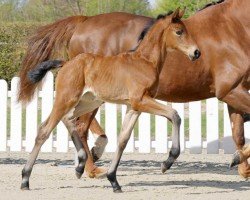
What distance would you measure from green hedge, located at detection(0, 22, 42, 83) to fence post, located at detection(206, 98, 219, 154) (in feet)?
30.9

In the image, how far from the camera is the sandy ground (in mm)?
7926

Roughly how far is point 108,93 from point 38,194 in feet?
4.10

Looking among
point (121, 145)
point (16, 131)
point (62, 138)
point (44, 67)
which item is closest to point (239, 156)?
point (121, 145)

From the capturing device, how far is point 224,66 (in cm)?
932

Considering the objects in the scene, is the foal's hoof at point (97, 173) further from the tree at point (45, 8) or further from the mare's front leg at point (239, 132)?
the tree at point (45, 8)

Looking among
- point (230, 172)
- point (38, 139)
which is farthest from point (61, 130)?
point (38, 139)

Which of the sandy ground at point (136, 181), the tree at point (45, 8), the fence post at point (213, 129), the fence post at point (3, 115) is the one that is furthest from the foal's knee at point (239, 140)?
the tree at point (45, 8)

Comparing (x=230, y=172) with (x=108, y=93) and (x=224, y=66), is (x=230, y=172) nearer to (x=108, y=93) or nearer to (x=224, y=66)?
(x=224, y=66)

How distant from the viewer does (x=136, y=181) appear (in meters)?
9.27

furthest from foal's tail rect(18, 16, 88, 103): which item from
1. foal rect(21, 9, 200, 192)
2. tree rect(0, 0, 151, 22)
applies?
tree rect(0, 0, 151, 22)

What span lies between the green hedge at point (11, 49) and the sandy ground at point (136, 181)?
9489 millimetres

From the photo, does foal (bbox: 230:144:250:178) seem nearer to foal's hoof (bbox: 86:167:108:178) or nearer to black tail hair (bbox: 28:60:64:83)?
foal's hoof (bbox: 86:167:108:178)

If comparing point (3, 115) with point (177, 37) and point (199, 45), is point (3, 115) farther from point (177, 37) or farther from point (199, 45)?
point (177, 37)

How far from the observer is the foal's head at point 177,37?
26.9 feet
